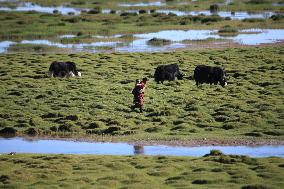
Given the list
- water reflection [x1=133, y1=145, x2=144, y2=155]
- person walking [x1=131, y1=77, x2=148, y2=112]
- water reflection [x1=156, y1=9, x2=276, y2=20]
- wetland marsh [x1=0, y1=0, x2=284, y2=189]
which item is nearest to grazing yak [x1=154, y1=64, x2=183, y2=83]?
wetland marsh [x1=0, y1=0, x2=284, y2=189]

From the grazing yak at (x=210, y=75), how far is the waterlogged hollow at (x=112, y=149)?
11107 mm

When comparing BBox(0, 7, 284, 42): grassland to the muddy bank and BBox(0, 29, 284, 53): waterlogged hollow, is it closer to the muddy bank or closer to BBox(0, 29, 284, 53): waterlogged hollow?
BBox(0, 29, 284, 53): waterlogged hollow

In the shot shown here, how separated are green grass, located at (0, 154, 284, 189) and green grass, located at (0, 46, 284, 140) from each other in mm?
4420

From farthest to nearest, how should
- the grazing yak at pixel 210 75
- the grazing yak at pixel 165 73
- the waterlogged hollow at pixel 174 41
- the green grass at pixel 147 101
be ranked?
the waterlogged hollow at pixel 174 41 → the grazing yak at pixel 165 73 → the grazing yak at pixel 210 75 → the green grass at pixel 147 101

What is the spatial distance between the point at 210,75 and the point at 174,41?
22080 millimetres

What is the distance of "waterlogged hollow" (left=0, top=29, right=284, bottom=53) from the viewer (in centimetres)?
5467

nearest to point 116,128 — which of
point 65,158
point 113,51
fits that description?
point 65,158

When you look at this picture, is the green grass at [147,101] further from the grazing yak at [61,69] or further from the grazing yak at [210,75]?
the grazing yak at [61,69]

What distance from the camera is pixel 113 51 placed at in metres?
53.0

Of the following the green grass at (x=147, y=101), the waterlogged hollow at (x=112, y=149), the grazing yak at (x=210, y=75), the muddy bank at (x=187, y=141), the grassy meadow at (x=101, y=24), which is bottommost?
the waterlogged hollow at (x=112, y=149)

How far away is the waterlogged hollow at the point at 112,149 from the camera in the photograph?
80.2ft

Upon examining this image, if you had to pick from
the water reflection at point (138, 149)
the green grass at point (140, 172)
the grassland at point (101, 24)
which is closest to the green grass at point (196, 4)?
the grassland at point (101, 24)

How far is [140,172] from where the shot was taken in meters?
21.2

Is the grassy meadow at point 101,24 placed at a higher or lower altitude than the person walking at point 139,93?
higher
